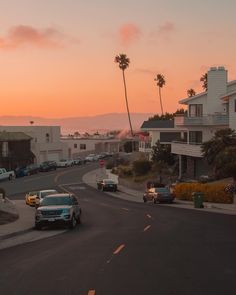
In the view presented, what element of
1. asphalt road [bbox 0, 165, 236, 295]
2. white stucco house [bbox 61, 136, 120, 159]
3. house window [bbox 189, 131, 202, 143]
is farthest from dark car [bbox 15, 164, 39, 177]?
asphalt road [bbox 0, 165, 236, 295]

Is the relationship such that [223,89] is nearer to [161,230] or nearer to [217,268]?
[161,230]

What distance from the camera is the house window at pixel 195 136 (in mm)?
63588

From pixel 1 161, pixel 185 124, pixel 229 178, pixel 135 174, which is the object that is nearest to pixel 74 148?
pixel 1 161

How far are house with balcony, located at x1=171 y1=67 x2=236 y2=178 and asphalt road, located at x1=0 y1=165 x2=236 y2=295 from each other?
33610mm

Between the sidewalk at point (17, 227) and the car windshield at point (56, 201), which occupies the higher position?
the car windshield at point (56, 201)

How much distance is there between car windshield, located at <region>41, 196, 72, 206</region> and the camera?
27359 mm

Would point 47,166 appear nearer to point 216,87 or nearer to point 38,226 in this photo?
point 216,87

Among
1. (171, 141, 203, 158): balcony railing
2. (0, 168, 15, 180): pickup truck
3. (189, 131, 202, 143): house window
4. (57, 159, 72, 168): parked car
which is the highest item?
(189, 131, 202, 143): house window

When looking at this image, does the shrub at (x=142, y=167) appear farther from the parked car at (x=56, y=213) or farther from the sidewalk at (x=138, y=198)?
the parked car at (x=56, y=213)

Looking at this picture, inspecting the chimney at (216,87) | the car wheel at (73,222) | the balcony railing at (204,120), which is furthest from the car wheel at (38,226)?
the chimney at (216,87)

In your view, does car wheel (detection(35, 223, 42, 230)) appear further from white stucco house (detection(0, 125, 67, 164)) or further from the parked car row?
white stucco house (detection(0, 125, 67, 164))

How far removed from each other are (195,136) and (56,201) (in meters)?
38.6

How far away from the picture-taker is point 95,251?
17422 mm

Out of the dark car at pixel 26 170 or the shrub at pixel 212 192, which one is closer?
the shrub at pixel 212 192
